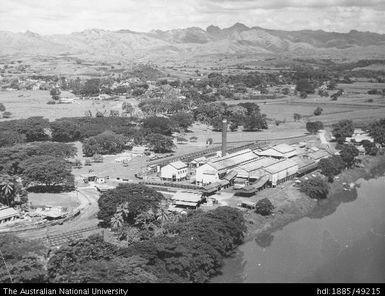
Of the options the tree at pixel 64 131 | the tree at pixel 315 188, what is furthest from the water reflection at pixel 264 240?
the tree at pixel 64 131

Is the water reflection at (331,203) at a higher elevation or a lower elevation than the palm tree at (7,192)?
lower

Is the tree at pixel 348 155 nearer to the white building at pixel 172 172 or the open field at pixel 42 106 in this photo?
the white building at pixel 172 172

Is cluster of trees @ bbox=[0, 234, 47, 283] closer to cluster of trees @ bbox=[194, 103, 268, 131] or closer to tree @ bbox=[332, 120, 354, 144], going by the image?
tree @ bbox=[332, 120, 354, 144]

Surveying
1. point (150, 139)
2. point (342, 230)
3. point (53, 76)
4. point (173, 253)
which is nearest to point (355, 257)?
point (342, 230)
